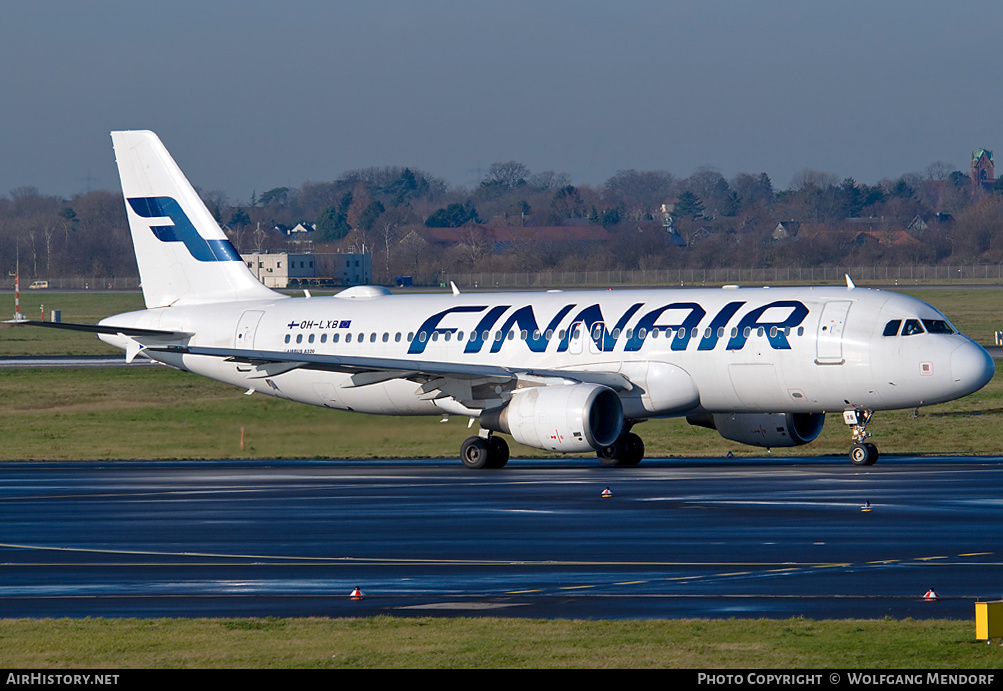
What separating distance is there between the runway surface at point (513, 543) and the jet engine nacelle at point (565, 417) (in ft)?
3.06

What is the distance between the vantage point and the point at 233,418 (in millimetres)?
46250

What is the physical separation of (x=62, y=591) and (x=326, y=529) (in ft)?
24.1

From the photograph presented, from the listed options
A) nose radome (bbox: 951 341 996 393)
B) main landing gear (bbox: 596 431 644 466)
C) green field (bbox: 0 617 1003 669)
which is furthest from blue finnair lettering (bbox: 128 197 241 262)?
green field (bbox: 0 617 1003 669)

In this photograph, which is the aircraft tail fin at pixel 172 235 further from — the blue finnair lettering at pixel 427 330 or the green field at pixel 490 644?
the green field at pixel 490 644

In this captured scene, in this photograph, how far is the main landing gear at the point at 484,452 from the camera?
40094 mm

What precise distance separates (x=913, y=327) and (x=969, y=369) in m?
1.66

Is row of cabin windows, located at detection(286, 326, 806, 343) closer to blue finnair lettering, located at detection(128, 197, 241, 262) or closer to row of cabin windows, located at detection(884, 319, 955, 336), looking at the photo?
row of cabin windows, located at detection(884, 319, 955, 336)

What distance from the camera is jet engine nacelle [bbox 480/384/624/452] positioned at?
122 feet

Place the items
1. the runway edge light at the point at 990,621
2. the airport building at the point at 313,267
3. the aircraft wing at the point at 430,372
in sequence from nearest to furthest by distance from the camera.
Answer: the runway edge light at the point at 990,621 < the aircraft wing at the point at 430,372 < the airport building at the point at 313,267

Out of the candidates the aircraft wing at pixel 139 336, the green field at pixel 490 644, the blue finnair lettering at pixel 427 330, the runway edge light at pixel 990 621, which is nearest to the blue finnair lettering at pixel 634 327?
the blue finnair lettering at pixel 427 330

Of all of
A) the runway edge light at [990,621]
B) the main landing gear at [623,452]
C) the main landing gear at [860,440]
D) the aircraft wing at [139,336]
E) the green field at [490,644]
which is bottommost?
the main landing gear at [623,452]

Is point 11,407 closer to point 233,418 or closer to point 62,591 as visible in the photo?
point 233,418

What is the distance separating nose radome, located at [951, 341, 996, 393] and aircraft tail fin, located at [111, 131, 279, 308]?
20.6 meters
